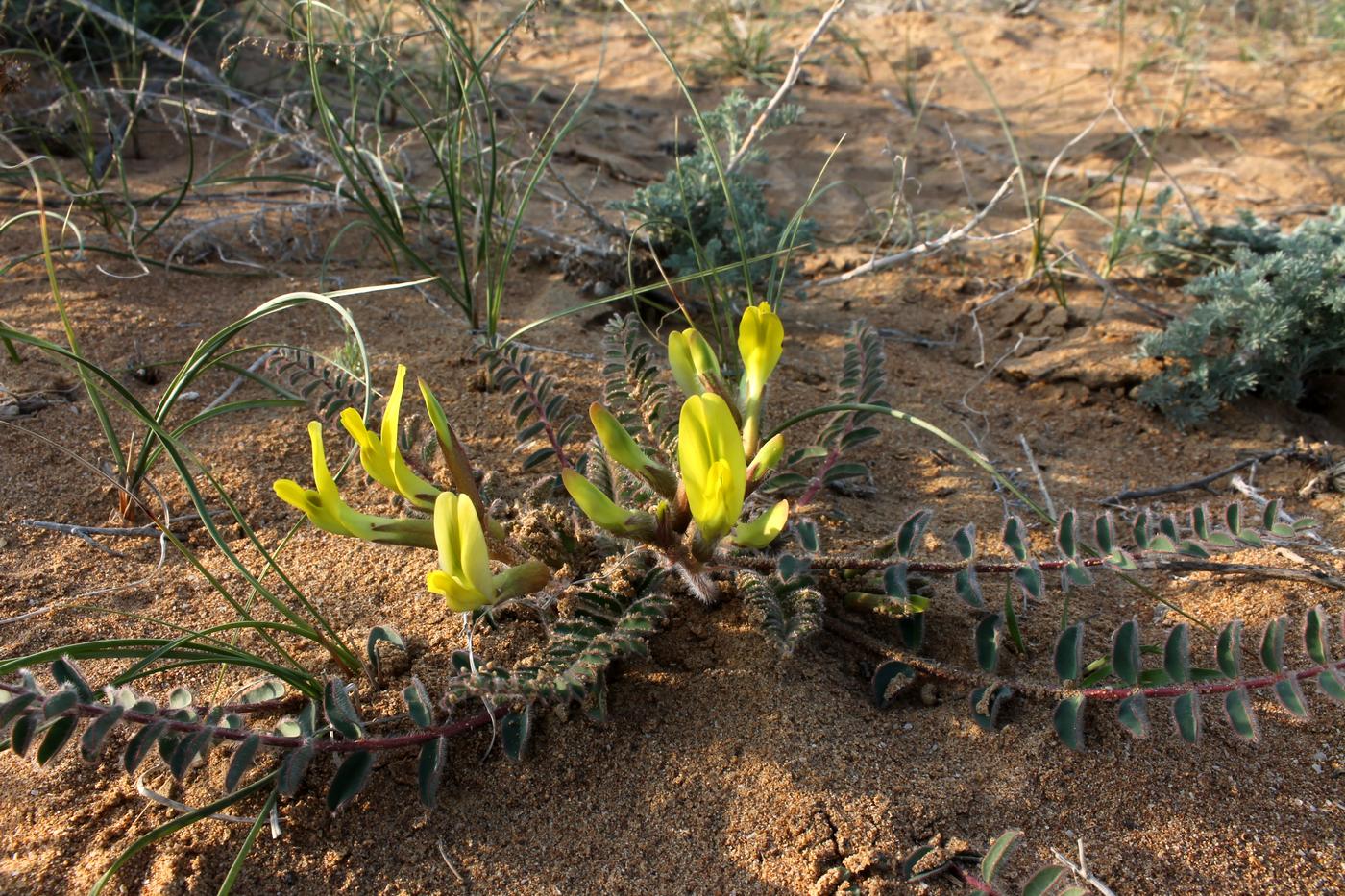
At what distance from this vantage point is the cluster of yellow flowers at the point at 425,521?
1256 mm

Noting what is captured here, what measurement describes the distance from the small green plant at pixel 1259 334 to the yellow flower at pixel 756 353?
4.60 feet

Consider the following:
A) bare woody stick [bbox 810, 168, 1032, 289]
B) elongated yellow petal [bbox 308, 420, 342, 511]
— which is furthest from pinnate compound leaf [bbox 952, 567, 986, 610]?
bare woody stick [bbox 810, 168, 1032, 289]

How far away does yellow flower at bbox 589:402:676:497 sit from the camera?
4.54ft

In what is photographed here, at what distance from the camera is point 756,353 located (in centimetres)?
155

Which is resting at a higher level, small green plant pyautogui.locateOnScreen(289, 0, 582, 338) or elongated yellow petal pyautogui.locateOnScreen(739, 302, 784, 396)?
small green plant pyautogui.locateOnScreen(289, 0, 582, 338)

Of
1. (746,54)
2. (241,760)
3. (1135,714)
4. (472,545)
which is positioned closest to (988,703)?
(1135,714)

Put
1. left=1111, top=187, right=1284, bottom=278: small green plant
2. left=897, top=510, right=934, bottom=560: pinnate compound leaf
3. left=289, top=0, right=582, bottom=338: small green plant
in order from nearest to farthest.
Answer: left=897, top=510, right=934, bottom=560: pinnate compound leaf, left=289, top=0, right=582, bottom=338: small green plant, left=1111, top=187, right=1284, bottom=278: small green plant

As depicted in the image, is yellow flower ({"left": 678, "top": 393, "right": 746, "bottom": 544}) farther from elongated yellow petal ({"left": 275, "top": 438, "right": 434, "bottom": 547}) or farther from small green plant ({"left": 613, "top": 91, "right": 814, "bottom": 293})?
small green plant ({"left": 613, "top": 91, "right": 814, "bottom": 293})

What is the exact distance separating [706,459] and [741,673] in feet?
1.40

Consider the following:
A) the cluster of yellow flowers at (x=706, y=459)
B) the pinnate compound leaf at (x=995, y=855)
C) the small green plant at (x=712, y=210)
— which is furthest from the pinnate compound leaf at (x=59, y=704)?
the small green plant at (x=712, y=210)

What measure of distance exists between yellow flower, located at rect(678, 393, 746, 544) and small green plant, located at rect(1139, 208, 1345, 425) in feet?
5.38

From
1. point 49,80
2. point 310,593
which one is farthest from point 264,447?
point 49,80

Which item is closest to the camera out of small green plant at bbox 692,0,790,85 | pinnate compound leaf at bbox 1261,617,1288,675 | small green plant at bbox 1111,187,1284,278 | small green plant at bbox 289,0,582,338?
pinnate compound leaf at bbox 1261,617,1288,675

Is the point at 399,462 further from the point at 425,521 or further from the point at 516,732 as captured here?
the point at 516,732
